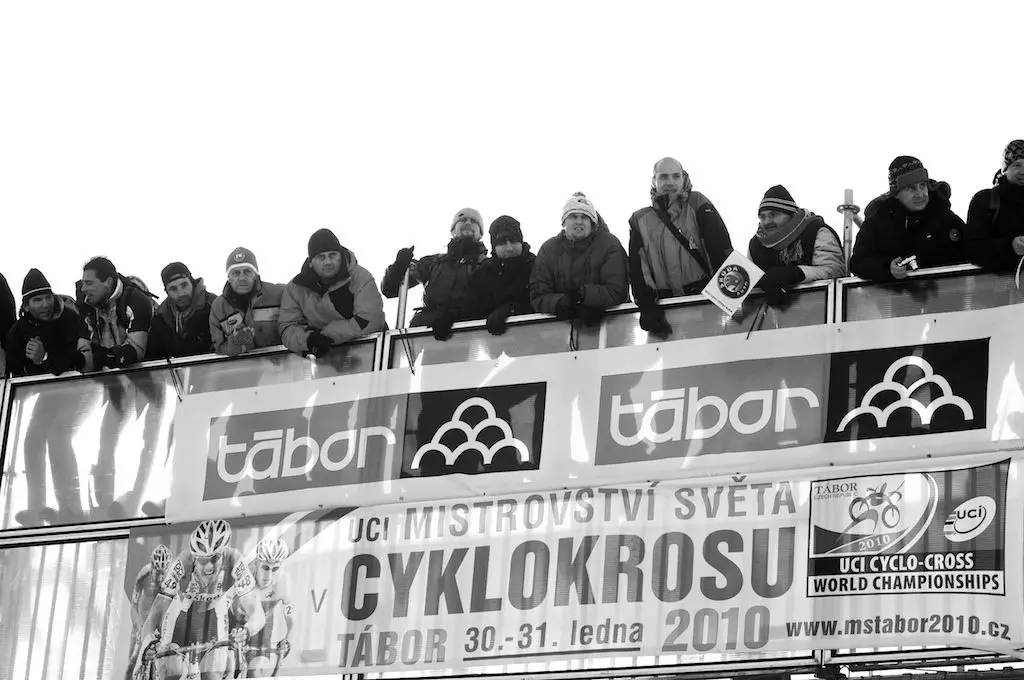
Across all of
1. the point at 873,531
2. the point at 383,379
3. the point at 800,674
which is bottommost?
the point at 800,674

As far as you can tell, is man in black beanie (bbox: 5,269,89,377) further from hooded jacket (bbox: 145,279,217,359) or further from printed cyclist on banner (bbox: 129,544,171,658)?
printed cyclist on banner (bbox: 129,544,171,658)

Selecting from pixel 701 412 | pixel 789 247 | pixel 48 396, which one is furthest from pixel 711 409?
pixel 48 396

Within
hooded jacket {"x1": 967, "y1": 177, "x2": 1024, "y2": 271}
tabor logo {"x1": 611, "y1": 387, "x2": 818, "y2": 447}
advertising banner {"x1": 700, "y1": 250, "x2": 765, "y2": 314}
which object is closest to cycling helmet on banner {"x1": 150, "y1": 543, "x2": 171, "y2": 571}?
tabor logo {"x1": 611, "y1": 387, "x2": 818, "y2": 447}

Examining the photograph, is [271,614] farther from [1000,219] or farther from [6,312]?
[1000,219]

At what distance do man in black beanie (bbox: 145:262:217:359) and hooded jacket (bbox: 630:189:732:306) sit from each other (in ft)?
12.6

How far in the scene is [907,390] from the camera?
486 inches

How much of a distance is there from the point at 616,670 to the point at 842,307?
9.47 feet

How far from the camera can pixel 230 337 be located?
14875 millimetres

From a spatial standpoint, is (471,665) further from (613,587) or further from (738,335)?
(738,335)

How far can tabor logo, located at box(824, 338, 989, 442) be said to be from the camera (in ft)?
39.8

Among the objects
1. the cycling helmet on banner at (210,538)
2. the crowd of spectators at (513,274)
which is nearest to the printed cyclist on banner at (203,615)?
the cycling helmet on banner at (210,538)

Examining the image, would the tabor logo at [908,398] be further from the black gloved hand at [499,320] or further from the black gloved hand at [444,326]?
the black gloved hand at [444,326]

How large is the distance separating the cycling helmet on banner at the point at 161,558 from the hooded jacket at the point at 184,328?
5.31ft

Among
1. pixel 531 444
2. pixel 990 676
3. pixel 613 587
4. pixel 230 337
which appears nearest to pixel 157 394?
pixel 230 337
